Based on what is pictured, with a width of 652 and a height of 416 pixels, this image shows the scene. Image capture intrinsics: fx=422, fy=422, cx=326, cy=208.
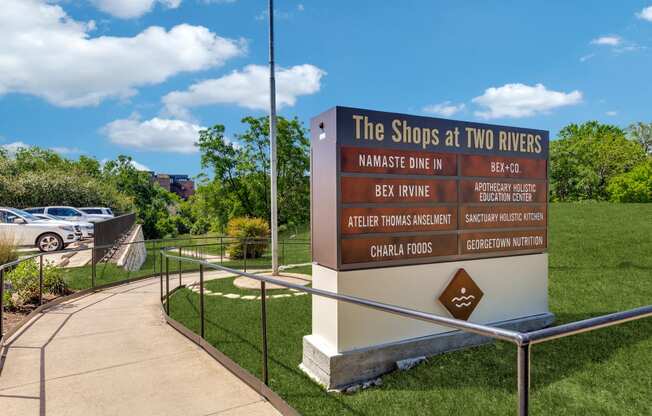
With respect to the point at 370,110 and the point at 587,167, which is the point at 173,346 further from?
the point at 587,167

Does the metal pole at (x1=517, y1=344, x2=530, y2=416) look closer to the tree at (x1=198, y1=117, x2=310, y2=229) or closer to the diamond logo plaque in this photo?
the diamond logo plaque

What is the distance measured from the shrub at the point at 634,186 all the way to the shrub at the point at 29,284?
5104 cm

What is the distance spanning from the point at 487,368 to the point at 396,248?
5.54ft

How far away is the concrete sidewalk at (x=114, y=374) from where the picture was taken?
3678 millimetres

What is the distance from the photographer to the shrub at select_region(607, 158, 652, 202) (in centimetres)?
4388

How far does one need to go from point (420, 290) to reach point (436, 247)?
0.59 meters

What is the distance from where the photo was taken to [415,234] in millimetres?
5281

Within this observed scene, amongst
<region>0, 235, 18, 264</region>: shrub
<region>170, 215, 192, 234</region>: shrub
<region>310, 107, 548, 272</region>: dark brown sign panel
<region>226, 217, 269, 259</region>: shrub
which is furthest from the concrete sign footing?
<region>170, 215, 192, 234</region>: shrub

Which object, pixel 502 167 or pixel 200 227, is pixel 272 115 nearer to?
pixel 502 167

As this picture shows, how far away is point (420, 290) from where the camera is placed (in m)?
5.31

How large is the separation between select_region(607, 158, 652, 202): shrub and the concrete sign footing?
160 feet

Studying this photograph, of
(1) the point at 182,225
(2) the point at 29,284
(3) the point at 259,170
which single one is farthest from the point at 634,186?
(1) the point at 182,225

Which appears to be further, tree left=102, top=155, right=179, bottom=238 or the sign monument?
tree left=102, top=155, right=179, bottom=238

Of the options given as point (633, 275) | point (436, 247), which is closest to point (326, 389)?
point (436, 247)
